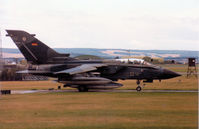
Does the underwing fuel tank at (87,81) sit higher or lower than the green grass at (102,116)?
higher

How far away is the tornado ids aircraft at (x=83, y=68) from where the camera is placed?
27.8 m

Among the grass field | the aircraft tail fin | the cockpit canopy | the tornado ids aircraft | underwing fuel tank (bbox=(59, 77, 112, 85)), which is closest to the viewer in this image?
the grass field

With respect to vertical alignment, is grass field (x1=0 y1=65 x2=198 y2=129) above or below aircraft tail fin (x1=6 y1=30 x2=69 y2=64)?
below

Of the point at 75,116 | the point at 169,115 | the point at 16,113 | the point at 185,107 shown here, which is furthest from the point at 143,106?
the point at 16,113

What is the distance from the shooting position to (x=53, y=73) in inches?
1152

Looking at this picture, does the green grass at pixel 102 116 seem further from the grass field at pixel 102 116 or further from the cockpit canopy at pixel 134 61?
the cockpit canopy at pixel 134 61

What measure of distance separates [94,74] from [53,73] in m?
3.26

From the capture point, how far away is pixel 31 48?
1152 inches

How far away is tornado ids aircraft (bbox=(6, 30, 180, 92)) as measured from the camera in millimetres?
27797

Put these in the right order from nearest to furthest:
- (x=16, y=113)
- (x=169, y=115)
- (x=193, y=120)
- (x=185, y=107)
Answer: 1. (x=193, y=120)
2. (x=169, y=115)
3. (x=16, y=113)
4. (x=185, y=107)

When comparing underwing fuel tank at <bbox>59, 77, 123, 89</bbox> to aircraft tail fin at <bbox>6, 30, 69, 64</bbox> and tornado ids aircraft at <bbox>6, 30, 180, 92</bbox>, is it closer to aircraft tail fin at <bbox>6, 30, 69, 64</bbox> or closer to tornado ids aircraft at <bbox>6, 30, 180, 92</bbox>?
tornado ids aircraft at <bbox>6, 30, 180, 92</bbox>

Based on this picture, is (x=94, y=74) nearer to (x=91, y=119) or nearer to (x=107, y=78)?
(x=107, y=78)

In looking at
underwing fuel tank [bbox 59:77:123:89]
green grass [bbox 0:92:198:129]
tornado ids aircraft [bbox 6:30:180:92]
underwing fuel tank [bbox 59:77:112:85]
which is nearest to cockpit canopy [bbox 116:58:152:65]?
tornado ids aircraft [bbox 6:30:180:92]

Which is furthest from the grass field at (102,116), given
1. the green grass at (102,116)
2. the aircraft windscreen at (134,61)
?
the aircraft windscreen at (134,61)
